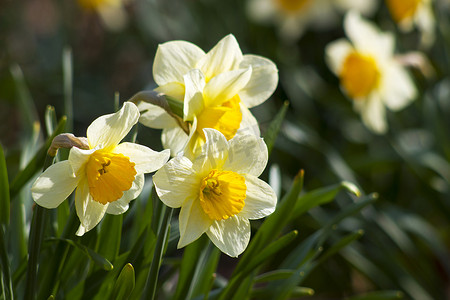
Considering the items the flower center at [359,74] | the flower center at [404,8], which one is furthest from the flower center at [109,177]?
the flower center at [404,8]

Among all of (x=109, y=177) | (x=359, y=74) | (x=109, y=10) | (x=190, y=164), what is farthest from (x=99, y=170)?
(x=109, y=10)

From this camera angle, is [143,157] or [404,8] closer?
[143,157]

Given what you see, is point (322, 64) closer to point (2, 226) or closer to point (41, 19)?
point (2, 226)

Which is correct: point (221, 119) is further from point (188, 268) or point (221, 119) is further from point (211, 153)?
point (188, 268)

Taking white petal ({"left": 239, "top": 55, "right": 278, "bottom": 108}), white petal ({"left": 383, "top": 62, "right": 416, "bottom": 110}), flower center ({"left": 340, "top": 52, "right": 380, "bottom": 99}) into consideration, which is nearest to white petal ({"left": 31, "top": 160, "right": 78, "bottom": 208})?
white petal ({"left": 239, "top": 55, "right": 278, "bottom": 108})

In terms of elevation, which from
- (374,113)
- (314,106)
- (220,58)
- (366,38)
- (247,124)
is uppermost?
(220,58)

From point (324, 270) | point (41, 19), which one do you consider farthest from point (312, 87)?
point (41, 19)

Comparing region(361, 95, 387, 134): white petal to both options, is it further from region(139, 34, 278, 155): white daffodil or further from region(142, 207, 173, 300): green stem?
region(142, 207, 173, 300): green stem
